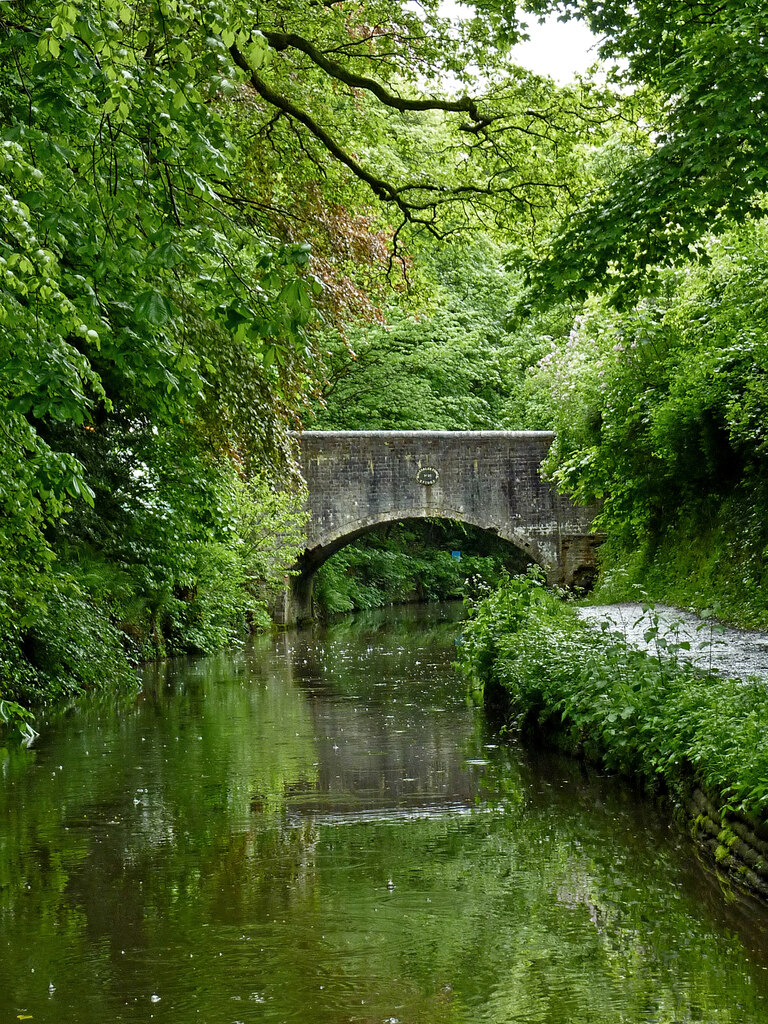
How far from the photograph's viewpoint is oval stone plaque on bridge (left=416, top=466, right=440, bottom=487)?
2517cm

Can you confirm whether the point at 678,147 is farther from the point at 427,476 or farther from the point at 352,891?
the point at 427,476

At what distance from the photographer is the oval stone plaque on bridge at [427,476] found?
25.2 meters

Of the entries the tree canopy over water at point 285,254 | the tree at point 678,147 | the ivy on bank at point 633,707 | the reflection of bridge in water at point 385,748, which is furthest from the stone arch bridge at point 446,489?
the tree at point 678,147

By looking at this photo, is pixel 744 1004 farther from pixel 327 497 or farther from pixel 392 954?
pixel 327 497

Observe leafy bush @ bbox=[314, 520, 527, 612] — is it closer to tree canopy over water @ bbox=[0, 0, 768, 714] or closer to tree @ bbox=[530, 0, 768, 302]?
tree canopy over water @ bbox=[0, 0, 768, 714]

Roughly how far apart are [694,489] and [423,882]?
38.8 ft

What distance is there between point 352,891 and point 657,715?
2.40m

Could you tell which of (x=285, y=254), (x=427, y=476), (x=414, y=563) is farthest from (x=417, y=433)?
(x=285, y=254)

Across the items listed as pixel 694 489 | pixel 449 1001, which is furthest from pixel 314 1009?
pixel 694 489

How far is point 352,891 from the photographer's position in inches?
226

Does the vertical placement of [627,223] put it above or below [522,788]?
above

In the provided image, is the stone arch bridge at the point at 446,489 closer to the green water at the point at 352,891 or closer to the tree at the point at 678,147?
the green water at the point at 352,891

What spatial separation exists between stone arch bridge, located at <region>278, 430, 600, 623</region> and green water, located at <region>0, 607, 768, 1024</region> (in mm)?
14755

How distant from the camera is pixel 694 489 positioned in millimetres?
16688
